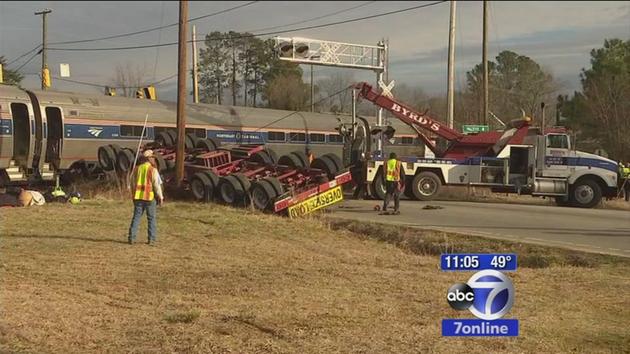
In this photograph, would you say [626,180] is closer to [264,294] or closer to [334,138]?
[334,138]

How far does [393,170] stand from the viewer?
17562mm

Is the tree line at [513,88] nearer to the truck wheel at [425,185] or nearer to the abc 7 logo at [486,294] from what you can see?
the truck wheel at [425,185]

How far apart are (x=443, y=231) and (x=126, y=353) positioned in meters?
10.0

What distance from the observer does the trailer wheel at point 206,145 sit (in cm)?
2158

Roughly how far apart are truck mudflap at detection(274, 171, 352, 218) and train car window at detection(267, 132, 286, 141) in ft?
46.1

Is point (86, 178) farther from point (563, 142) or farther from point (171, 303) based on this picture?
point (171, 303)

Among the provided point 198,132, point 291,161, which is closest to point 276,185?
point 291,161

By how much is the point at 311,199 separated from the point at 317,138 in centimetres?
1675

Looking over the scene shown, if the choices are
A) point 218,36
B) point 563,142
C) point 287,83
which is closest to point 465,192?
point 563,142

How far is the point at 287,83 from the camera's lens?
57031 millimetres

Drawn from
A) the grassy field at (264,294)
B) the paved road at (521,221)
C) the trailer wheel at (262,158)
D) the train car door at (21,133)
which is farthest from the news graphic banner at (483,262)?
the train car door at (21,133)

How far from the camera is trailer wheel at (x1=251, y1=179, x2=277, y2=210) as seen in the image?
1691 cm

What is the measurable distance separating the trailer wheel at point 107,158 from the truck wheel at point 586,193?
15.1 metres

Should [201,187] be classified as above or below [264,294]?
above
